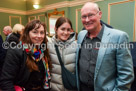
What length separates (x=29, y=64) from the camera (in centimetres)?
117

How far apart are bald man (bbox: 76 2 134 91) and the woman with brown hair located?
0.46 m

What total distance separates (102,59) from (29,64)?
30.0 inches

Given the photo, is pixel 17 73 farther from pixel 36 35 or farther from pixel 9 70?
pixel 36 35

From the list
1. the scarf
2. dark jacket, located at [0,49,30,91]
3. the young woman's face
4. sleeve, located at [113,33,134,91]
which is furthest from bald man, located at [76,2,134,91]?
dark jacket, located at [0,49,30,91]

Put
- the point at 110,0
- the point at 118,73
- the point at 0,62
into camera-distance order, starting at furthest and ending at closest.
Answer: the point at 110,0 → the point at 0,62 → the point at 118,73

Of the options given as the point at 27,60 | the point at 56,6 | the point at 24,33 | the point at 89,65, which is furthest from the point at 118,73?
the point at 56,6

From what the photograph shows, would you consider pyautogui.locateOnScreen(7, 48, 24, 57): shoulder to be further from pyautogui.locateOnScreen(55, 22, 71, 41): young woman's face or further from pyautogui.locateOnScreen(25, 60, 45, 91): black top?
pyautogui.locateOnScreen(55, 22, 71, 41): young woman's face

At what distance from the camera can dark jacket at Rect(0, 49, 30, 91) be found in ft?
3.56

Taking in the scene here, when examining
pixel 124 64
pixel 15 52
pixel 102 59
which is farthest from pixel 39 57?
pixel 124 64

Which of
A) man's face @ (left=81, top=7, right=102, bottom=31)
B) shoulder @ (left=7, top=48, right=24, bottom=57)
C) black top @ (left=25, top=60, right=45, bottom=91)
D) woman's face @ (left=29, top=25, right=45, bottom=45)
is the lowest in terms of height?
black top @ (left=25, top=60, right=45, bottom=91)

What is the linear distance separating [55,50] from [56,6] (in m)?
4.30

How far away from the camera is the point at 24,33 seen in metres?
1.26

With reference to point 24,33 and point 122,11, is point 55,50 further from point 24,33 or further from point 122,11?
point 122,11

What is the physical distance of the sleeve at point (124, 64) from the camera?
1.03 m
